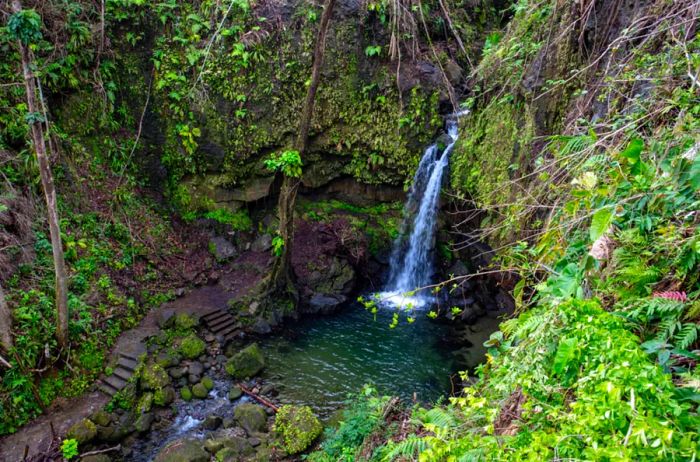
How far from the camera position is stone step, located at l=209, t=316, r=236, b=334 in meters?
8.84

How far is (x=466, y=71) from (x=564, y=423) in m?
11.1

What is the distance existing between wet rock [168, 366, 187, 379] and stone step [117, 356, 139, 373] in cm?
65

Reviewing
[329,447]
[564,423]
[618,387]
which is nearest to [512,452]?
[564,423]

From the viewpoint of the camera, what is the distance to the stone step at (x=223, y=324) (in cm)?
884

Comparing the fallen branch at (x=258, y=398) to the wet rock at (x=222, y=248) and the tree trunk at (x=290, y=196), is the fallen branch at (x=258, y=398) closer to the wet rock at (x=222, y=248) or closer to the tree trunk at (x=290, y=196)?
the tree trunk at (x=290, y=196)

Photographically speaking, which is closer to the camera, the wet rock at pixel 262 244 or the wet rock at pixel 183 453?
the wet rock at pixel 183 453

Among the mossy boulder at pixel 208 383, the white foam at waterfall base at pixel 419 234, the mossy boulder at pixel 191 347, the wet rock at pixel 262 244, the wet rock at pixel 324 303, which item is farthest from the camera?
the wet rock at pixel 262 244

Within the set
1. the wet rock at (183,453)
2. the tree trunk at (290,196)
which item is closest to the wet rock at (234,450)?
the wet rock at (183,453)

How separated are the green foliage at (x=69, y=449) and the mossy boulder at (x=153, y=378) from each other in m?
1.41

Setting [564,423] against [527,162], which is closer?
[564,423]

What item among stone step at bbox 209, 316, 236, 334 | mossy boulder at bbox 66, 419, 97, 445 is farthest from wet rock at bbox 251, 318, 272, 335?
mossy boulder at bbox 66, 419, 97, 445

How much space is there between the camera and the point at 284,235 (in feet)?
29.8

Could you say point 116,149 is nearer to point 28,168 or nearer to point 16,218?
point 28,168

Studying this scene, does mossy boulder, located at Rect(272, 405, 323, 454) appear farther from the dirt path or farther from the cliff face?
the cliff face
